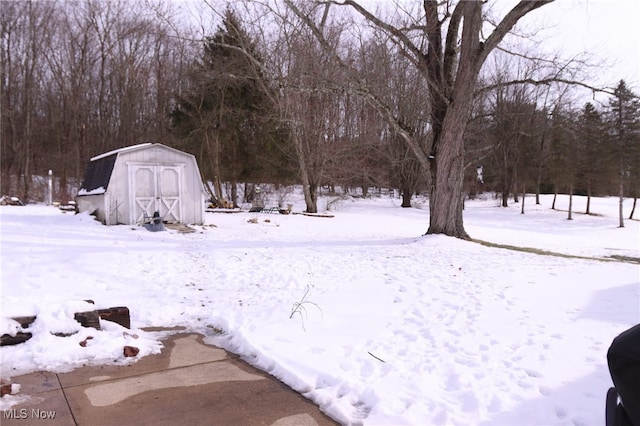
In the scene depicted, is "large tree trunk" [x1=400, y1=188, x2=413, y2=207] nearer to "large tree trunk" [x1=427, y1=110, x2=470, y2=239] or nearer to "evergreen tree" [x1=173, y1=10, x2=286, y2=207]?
"evergreen tree" [x1=173, y1=10, x2=286, y2=207]

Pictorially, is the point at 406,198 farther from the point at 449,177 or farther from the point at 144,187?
the point at 144,187

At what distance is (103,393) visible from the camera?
10.3 feet

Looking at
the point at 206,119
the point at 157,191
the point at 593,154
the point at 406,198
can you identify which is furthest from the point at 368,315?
the point at 593,154

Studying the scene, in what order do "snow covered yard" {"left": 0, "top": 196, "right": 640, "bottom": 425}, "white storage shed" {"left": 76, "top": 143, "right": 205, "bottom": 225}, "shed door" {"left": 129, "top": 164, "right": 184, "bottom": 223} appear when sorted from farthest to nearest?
"shed door" {"left": 129, "top": 164, "right": 184, "bottom": 223}, "white storage shed" {"left": 76, "top": 143, "right": 205, "bottom": 225}, "snow covered yard" {"left": 0, "top": 196, "right": 640, "bottom": 425}

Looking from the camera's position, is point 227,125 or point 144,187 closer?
point 144,187

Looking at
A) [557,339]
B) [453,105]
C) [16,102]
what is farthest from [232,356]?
[16,102]

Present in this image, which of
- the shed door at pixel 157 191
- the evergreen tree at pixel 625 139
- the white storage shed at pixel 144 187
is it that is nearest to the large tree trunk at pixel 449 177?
the white storage shed at pixel 144 187

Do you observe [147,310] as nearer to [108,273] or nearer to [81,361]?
[81,361]

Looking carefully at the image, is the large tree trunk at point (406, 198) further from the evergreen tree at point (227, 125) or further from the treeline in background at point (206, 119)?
the evergreen tree at point (227, 125)

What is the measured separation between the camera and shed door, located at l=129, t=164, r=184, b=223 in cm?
1348

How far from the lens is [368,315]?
5.10 meters

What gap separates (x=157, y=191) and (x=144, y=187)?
0.42 m

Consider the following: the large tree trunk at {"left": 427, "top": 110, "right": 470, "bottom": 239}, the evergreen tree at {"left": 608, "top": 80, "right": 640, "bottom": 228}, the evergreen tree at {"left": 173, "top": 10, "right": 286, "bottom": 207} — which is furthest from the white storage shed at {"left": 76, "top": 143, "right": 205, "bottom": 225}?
the evergreen tree at {"left": 608, "top": 80, "right": 640, "bottom": 228}

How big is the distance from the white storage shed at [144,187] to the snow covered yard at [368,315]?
3235 millimetres
